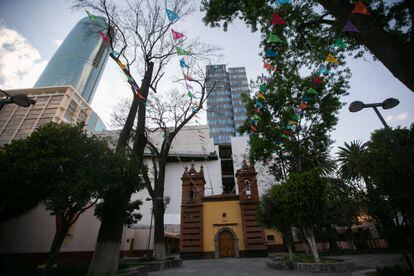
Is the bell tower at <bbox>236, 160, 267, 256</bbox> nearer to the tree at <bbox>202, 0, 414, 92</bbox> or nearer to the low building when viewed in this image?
the tree at <bbox>202, 0, 414, 92</bbox>

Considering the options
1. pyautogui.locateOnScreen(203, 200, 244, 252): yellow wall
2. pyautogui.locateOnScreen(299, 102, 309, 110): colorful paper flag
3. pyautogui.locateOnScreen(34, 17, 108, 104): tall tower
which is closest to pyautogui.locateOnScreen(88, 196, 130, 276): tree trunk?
pyautogui.locateOnScreen(299, 102, 309, 110): colorful paper flag

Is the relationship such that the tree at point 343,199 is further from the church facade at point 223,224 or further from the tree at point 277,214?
the church facade at point 223,224

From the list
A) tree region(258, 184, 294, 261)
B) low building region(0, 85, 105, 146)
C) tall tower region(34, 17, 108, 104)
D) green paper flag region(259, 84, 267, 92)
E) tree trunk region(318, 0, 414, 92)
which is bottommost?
tree region(258, 184, 294, 261)

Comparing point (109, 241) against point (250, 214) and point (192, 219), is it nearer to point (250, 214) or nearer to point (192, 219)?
point (192, 219)

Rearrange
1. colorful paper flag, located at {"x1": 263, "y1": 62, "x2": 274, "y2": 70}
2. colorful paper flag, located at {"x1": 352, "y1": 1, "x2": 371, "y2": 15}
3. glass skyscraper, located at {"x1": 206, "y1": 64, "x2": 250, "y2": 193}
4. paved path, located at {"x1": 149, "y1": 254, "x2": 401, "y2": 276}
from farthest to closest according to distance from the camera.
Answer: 1. glass skyscraper, located at {"x1": 206, "y1": 64, "x2": 250, "y2": 193}
2. colorful paper flag, located at {"x1": 263, "y1": 62, "x2": 274, "y2": 70}
3. paved path, located at {"x1": 149, "y1": 254, "x2": 401, "y2": 276}
4. colorful paper flag, located at {"x1": 352, "y1": 1, "x2": 371, "y2": 15}

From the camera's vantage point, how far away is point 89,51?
342 feet

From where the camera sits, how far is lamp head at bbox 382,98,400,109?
6607 mm

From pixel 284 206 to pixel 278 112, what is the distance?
7663 mm

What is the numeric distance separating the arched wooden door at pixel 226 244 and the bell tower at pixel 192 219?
6.60 ft

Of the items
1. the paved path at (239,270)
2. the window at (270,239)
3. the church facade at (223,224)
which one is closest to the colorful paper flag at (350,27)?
the paved path at (239,270)

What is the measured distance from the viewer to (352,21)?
4359mm

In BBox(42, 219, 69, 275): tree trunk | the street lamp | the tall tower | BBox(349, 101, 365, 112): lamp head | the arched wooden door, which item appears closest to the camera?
the street lamp

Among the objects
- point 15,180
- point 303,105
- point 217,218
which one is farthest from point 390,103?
point 217,218

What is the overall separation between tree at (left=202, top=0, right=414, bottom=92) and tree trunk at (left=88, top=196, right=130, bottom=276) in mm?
8341
